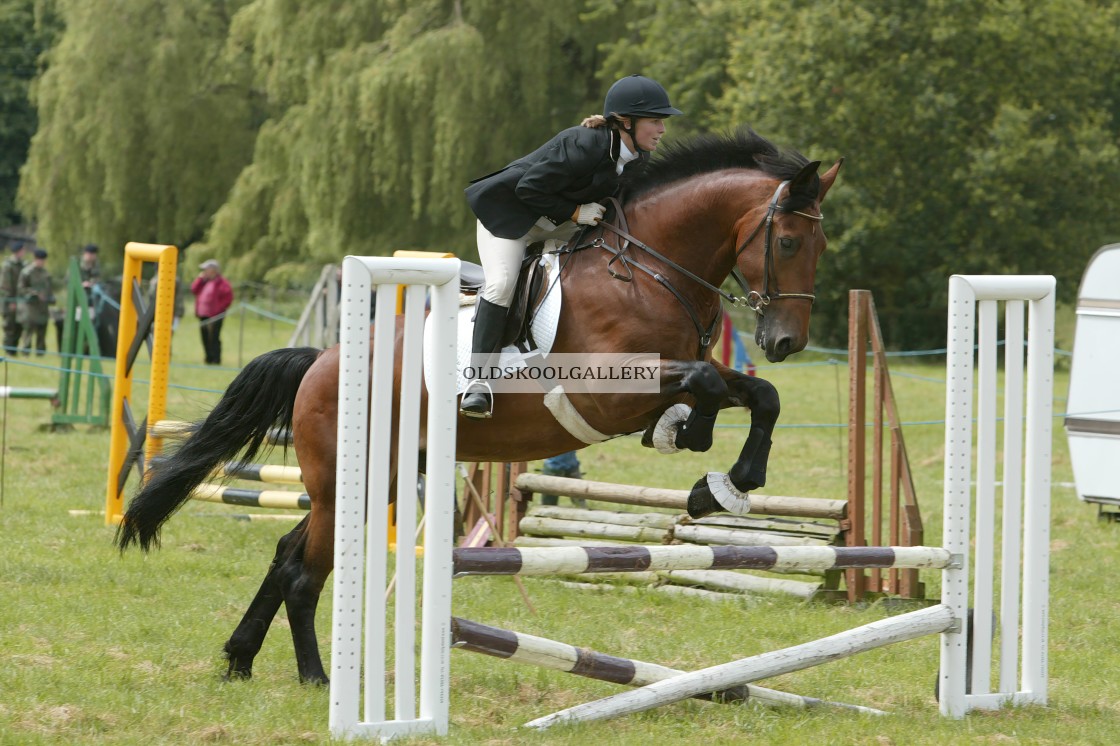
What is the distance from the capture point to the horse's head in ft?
14.1

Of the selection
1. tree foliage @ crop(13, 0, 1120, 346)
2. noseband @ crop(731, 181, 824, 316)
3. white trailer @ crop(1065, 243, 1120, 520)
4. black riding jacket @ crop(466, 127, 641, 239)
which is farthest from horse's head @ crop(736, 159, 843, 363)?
tree foliage @ crop(13, 0, 1120, 346)

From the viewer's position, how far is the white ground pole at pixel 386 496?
356 cm

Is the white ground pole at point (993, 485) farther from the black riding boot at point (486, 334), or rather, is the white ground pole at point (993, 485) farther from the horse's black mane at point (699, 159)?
the black riding boot at point (486, 334)

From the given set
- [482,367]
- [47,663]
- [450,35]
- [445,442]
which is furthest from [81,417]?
[450,35]

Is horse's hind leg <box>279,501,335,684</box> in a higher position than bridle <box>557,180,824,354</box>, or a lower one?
lower

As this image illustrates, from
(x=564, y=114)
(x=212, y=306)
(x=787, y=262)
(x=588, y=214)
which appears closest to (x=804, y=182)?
(x=787, y=262)

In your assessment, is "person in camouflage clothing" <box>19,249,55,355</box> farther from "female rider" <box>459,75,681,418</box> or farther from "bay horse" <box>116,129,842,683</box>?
"female rider" <box>459,75,681,418</box>

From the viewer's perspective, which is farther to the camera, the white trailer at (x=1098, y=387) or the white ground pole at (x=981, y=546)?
the white trailer at (x=1098, y=387)

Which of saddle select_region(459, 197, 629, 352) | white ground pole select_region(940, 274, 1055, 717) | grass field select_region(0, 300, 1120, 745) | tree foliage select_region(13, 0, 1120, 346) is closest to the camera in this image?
grass field select_region(0, 300, 1120, 745)

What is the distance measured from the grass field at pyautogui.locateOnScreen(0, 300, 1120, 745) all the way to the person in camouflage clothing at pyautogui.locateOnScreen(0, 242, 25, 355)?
8518mm

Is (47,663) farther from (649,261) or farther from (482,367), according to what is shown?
(649,261)

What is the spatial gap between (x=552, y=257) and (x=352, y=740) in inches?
73.3

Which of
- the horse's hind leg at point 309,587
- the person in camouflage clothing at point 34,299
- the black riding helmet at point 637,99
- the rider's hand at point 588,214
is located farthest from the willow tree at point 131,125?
the black riding helmet at point 637,99

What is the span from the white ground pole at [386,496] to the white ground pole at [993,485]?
5.45 feet
